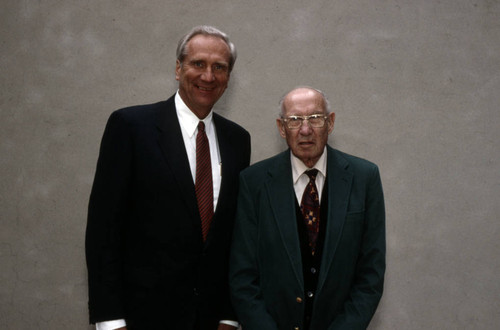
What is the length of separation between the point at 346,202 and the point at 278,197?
0.95 feet

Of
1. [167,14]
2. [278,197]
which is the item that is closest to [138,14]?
[167,14]

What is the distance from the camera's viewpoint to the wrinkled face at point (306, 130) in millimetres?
1694

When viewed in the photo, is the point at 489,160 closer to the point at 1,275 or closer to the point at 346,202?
the point at 346,202

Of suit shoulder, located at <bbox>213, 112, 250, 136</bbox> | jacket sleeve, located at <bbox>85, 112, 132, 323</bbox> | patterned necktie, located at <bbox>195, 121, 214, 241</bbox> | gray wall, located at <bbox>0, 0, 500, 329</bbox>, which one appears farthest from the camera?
gray wall, located at <bbox>0, 0, 500, 329</bbox>

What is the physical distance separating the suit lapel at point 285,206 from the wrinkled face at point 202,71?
17.1 inches

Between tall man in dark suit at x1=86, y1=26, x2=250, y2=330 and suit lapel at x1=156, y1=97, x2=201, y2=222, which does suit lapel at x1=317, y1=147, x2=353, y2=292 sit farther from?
suit lapel at x1=156, y1=97, x2=201, y2=222

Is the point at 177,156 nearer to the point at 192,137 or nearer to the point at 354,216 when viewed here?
the point at 192,137

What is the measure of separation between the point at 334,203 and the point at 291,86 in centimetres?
97

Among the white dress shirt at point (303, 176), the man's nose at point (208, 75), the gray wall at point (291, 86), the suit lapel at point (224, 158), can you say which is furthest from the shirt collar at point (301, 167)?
the gray wall at point (291, 86)

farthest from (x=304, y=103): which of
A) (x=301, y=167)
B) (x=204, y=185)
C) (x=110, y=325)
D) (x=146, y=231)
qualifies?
(x=110, y=325)

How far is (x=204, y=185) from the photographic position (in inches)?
67.9

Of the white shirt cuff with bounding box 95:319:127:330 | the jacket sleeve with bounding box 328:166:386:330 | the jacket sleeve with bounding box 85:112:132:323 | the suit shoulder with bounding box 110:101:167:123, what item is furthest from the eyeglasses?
the white shirt cuff with bounding box 95:319:127:330

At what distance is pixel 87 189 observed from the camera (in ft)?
7.91

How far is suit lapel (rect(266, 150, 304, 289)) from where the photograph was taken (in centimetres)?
165
